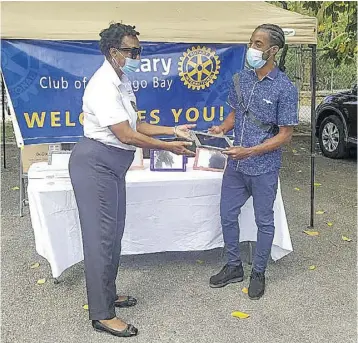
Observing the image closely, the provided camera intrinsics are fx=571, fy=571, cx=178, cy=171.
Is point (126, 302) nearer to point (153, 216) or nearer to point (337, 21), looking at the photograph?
point (153, 216)

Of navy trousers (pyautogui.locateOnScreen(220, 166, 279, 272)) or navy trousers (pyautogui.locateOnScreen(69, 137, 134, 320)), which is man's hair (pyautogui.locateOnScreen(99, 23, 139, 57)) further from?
navy trousers (pyautogui.locateOnScreen(220, 166, 279, 272))

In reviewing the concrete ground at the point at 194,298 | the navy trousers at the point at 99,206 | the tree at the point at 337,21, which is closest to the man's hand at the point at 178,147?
the navy trousers at the point at 99,206

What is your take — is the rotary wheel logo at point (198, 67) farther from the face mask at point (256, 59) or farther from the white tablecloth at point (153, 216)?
the face mask at point (256, 59)

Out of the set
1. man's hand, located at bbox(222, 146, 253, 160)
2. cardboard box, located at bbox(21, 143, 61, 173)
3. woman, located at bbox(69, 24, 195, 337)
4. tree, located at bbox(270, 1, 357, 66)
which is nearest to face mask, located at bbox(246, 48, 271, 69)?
man's hand, located at bbox(222, 146, 253, 160)

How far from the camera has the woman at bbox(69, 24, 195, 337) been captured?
3105 mm

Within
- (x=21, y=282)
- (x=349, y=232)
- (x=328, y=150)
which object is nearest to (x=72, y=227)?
(x=21, y=282)

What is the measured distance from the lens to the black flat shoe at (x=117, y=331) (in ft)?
10.8

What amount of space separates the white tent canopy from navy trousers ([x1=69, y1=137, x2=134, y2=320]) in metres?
1.62

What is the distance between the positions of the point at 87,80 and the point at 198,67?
1.01m

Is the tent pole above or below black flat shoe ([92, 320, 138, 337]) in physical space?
above

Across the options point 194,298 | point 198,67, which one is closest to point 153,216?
point 194,298

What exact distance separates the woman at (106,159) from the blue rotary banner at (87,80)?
5.84 ft

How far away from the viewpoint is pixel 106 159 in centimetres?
318

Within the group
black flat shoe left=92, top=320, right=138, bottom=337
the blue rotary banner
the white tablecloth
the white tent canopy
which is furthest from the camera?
the blue rotary banner
